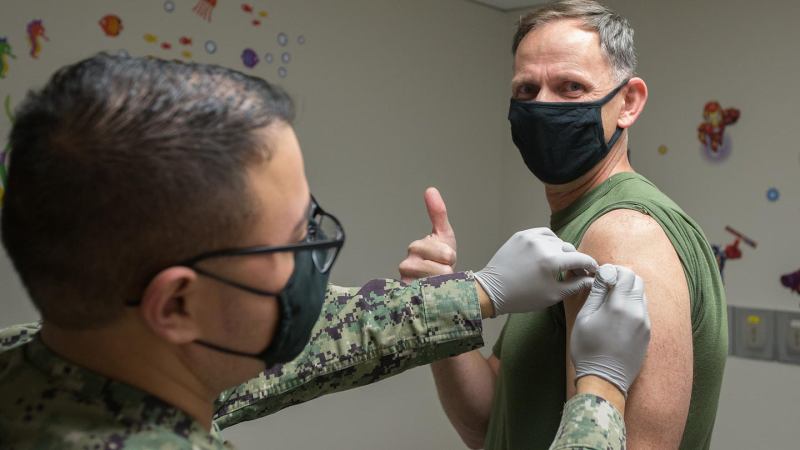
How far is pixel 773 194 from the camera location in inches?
122

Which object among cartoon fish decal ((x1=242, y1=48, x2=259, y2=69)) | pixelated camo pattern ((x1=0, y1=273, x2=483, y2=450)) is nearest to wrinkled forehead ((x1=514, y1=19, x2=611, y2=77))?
pixelated camo pattern ((x1=0, y1=273, x2=483, y2=450))

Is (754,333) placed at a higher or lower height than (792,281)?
lower

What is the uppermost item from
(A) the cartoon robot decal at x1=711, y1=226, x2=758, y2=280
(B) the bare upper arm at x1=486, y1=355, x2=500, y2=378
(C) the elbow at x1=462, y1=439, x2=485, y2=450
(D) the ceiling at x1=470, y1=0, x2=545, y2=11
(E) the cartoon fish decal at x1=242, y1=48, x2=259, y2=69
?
(D) the ceiling at x1=470, y1=0, x2=545, y2=11

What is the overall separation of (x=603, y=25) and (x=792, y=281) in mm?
1900

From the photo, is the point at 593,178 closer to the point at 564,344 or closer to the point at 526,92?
the point at 526,92

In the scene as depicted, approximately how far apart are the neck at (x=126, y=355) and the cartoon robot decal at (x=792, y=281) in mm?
2803

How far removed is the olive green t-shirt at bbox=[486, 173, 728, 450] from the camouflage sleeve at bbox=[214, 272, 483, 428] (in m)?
0.27

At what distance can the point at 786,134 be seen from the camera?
10.1ft

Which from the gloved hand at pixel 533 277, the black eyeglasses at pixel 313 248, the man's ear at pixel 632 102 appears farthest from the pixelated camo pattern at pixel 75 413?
the man's ear at pixel 632 102

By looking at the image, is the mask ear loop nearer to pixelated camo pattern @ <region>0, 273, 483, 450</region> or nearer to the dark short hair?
pixelated camo pattern @ <region>0, 273, 483, 450</region>

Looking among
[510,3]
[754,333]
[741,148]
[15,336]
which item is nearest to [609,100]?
[15,336]

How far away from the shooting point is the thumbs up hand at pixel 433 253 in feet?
5.26

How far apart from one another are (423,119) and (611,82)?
6.73ft

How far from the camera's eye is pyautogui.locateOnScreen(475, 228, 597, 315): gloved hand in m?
1.32
